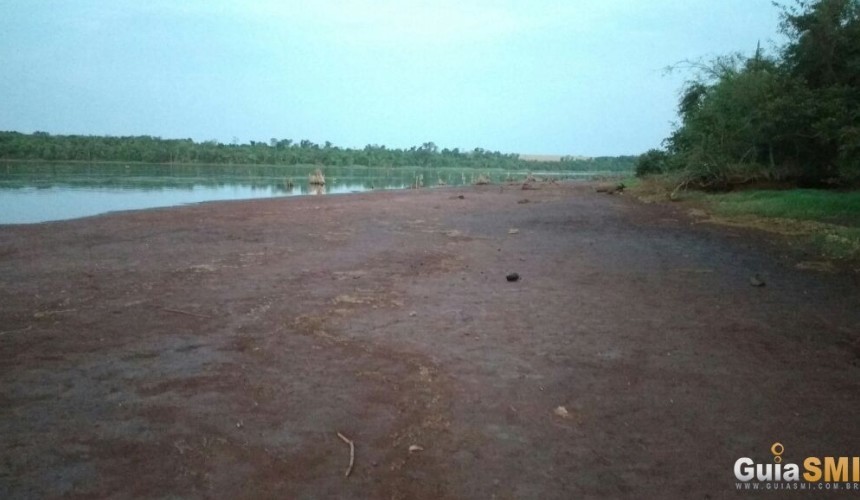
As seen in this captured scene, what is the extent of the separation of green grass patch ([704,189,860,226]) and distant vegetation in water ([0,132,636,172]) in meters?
41.4

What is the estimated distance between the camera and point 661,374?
3.86 metres

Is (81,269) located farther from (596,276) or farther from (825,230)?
(825,230)

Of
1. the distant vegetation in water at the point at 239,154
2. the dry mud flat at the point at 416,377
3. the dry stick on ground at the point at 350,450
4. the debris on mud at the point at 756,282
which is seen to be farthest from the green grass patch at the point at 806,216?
the distant vegetation in water at the point at 239,154

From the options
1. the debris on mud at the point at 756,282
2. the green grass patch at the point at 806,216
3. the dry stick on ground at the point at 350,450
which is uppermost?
the green grass patch at the point at 806,216

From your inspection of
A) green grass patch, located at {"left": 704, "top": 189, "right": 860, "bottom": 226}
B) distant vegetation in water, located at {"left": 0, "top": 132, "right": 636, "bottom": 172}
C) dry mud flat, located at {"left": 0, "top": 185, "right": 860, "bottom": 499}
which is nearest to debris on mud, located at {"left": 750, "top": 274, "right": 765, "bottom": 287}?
dry mud flat, located at {"left": 0, "top": 185, "right": 860, "bottom": 499}

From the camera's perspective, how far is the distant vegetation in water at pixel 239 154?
63844 mm

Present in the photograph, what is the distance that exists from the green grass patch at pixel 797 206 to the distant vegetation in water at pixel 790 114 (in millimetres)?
771

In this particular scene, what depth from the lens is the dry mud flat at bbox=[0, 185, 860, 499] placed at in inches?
104

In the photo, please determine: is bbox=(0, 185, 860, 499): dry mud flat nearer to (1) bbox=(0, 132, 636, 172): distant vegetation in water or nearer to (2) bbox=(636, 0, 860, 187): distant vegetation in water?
Answer: (2) bbox=(636, 0, 860, 187): distant vegetation in water

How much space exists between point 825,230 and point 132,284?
35.9 feet

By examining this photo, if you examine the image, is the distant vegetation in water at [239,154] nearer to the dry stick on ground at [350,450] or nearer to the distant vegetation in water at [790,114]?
the distant vegetation in water at [790,114]

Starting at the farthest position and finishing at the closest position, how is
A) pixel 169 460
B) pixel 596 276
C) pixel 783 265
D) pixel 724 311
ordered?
pixel 783 265 → pixel 596 276 → pixel 724 311 → pixel 169 460

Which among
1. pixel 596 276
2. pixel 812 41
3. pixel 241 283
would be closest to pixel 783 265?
pixel 596 276

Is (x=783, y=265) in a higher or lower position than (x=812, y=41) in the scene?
lower
